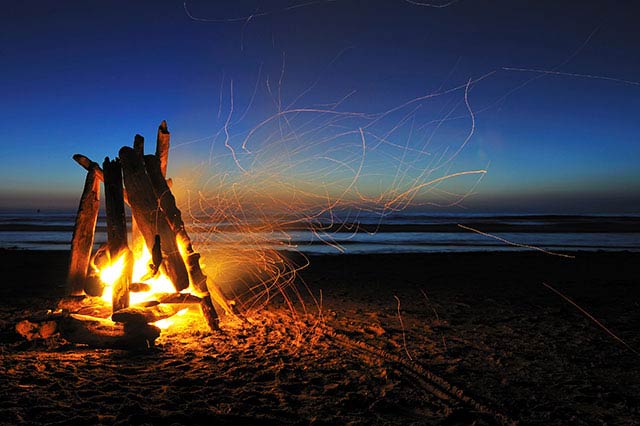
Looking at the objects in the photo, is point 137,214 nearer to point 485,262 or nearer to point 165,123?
point 165,123

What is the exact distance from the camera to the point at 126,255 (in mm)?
6180

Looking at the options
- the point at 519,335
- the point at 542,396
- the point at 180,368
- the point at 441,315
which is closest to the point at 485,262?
the point at 441,315

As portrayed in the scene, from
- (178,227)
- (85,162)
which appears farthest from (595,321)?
(85,162)

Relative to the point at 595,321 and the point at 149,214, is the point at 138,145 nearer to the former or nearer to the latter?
the point at 149,214

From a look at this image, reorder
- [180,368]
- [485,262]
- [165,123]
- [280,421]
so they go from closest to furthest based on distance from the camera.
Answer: [280,421] < [180,368] < [165,123] < [485,262]

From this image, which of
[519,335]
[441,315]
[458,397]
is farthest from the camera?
[441,315]

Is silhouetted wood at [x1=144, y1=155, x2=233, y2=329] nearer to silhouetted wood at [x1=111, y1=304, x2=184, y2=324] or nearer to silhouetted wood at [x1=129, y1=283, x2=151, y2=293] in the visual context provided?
silhouetted wood at [x1=111, y1=304, x2=184, y2=324]

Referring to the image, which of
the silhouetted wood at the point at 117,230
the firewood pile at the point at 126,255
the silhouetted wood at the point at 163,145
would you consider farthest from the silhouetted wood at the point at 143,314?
the silhouetted wood at the point at 163,145

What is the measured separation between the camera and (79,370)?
15.9 feet

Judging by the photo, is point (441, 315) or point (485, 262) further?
point (485, 262)

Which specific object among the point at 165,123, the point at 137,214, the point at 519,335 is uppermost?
the point at 165,123

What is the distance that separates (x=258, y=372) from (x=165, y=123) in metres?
4.15

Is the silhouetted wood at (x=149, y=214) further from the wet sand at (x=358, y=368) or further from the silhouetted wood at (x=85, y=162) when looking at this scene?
the wet sand at (x=358, y=368)

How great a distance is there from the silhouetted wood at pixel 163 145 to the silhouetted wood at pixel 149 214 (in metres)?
0.60
